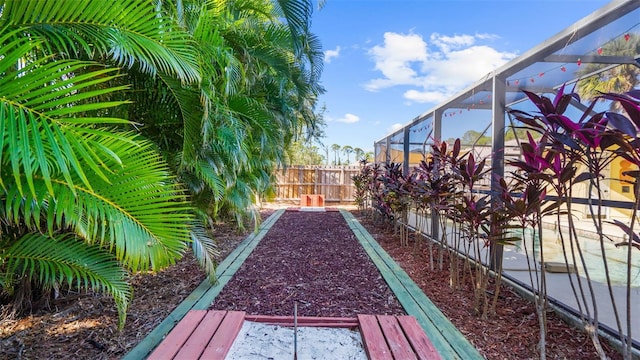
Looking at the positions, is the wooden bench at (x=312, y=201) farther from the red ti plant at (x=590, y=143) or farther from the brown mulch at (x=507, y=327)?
the red ti plant at (x=590, y=143)

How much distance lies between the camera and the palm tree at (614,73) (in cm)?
187

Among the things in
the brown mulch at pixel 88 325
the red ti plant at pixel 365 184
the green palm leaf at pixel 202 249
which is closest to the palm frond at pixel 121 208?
the brown mulch at pixel 88 325

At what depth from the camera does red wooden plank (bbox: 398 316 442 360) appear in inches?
57.4

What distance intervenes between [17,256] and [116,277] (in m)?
0.46

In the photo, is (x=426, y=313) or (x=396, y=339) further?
(x=426, y=313)

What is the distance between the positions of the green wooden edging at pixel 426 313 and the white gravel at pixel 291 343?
0.57 metres

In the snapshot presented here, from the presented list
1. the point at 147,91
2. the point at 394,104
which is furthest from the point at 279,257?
the point at 394,104

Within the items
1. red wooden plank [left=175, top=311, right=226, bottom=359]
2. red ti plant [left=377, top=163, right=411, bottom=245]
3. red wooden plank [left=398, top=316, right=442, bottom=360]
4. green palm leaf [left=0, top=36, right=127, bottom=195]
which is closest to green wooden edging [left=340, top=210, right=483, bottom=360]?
red wooden plank [left=398, top=316, right=442, bottom=360]

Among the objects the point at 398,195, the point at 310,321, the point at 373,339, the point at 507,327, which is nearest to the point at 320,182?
the point at 398,195

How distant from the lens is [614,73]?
2004mm

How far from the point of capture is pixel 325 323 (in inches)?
74.3

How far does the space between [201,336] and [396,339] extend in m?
1.04

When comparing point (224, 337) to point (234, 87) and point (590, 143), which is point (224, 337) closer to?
point (590, 143)

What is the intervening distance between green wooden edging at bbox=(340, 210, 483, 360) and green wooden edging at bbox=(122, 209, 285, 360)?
5.25 feet
